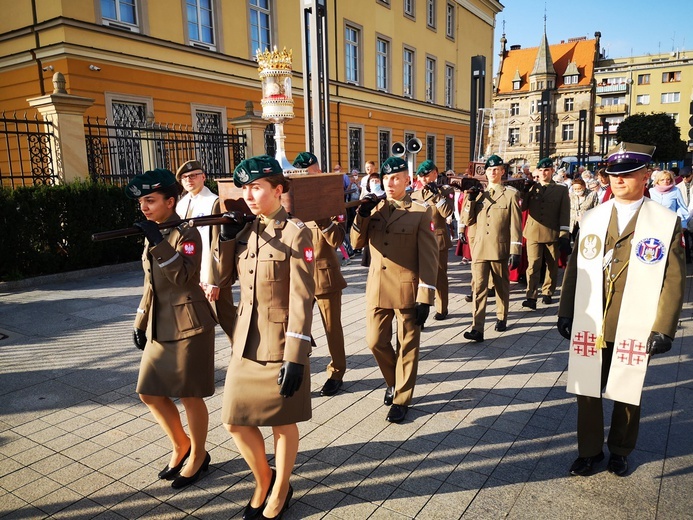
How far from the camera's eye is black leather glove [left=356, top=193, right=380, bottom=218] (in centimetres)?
423

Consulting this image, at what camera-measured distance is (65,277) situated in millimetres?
9438

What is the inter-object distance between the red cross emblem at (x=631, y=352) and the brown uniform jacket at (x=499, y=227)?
9.99 ft

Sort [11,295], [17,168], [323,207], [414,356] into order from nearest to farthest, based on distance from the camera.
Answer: [323,207] → [414,356] → [11,295] → [17,168]

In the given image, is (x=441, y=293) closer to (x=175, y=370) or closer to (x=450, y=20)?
(x=175, y=370)

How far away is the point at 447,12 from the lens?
30156 mm

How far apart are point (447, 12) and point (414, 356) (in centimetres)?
3052

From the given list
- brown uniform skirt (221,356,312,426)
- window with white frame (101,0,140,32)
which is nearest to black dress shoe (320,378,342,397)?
brown uniform skirt (221,356,312,426)

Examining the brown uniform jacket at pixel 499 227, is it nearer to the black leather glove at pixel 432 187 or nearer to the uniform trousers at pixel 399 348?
the black leather glove at pixel 432 187

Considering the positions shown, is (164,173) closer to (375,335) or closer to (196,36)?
(375,335)

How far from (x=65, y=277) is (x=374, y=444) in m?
7.84

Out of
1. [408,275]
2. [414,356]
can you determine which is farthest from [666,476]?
[408,275]

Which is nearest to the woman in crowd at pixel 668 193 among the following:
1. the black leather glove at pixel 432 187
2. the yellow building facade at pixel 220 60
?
the black leather glove at pixel 432 187

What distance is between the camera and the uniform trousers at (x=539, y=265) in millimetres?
7586

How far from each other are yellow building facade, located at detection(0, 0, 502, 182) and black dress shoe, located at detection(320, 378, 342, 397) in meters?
A: 5.94
